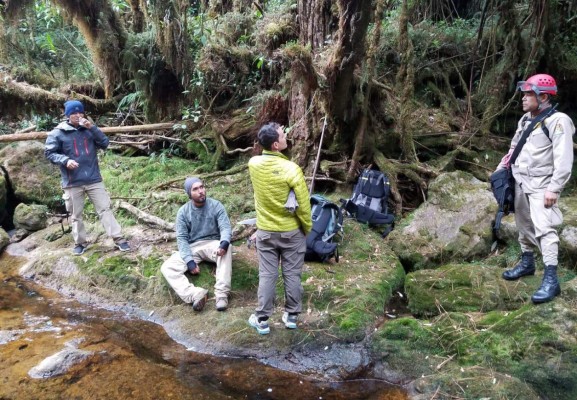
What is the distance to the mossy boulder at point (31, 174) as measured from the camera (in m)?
9.18

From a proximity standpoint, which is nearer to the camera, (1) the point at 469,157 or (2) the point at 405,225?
(2) the point at 405,225

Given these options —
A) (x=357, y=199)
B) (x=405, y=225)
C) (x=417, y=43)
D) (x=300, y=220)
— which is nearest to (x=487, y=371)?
(x=300, y=220)

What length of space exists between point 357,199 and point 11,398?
5266 mm

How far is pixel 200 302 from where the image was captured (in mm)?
5180

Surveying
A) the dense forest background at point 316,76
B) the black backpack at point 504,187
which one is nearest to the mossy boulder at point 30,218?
the dense forest background at point 316,76

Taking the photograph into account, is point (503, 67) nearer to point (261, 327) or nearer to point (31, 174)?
point (261, 327)

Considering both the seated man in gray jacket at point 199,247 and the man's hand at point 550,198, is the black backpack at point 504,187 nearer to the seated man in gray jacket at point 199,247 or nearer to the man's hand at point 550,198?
the man's hand at point 550,198

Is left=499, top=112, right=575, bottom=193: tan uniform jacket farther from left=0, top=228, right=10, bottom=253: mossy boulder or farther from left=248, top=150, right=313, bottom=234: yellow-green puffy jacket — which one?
left=0, top=228, right=10, bottom=253: mossy boulder

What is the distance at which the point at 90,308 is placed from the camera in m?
5.77

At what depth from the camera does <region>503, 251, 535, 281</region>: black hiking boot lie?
5.04m

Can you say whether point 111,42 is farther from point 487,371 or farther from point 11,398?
point 487,371

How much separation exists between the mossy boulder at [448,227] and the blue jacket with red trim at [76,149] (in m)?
4.81

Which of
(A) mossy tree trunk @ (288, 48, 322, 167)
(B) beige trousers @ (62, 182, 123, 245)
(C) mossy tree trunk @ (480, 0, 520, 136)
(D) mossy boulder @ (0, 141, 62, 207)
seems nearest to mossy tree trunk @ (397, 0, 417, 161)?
(A) mossy tree trunk @ (288, 48, 322, 167)

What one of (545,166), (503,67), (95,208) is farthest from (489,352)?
(503,67)
